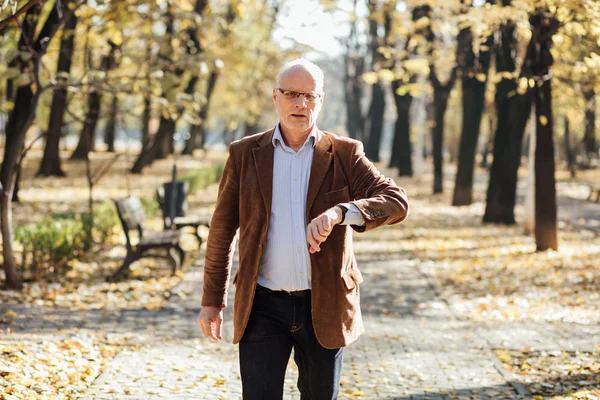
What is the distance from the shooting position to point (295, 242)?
3.61 meters

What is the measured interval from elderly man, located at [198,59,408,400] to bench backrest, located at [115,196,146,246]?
7.64 meters

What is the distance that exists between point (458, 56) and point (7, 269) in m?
13.7

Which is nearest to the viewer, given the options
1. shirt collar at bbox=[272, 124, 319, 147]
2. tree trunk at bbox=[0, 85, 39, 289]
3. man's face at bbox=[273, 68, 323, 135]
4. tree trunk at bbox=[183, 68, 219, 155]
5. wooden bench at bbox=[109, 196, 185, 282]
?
man's face at bbox=[273, 68, 323, 135]

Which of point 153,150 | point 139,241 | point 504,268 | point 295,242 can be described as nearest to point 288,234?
point 295,242

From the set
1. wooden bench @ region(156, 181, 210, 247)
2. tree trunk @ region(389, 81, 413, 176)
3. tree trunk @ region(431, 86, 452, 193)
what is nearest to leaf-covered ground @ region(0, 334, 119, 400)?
wooden bench @ region(156, 181, 210, 247)

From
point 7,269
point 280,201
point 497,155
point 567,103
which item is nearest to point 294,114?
point 280,201

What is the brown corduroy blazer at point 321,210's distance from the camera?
11.7 feet

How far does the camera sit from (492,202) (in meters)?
19.0

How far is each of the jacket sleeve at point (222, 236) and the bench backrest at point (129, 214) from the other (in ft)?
24.4

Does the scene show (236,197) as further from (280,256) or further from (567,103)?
(567,103)

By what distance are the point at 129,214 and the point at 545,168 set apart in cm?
685

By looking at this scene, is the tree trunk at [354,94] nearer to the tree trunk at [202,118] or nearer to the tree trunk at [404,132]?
the tree trunk at [202,118]

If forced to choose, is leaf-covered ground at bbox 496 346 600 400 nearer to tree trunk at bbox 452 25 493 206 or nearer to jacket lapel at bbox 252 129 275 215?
jacket lapel at bbox 252 129 275 215

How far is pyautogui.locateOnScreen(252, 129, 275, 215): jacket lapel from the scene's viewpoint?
3.61 meters
